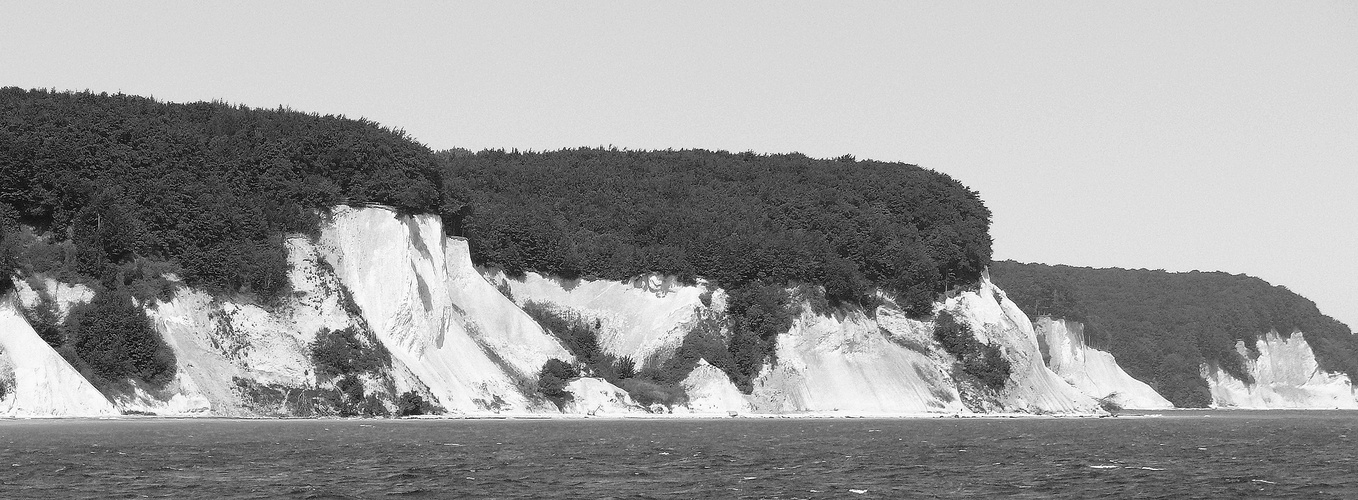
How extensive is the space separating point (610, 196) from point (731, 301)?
15.0 m

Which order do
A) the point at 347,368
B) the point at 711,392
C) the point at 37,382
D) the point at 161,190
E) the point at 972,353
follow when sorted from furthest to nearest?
1. the point at 972,353
2. the point at 711,392
3. the point at 161,190
4. the point at 347,368
5. the point at 37,382

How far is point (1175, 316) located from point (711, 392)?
4129 inches

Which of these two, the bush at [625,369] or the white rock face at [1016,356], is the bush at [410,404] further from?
the white rock face at [1016,356]

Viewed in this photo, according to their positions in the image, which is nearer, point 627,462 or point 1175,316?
point 627,462

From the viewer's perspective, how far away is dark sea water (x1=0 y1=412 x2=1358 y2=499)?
36.1 meters

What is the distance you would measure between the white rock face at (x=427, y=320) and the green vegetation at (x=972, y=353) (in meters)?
27.5

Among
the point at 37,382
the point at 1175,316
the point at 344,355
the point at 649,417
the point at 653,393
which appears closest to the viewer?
the point at 37,382

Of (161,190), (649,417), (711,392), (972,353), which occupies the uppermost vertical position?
(161,190)

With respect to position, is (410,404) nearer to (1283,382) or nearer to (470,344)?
(470,344)

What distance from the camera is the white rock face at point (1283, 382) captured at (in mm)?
169125

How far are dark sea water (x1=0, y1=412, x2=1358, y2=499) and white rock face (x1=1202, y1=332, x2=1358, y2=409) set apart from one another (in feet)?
348

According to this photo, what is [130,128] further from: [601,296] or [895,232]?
[895,232]

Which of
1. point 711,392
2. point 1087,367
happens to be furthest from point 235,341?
point 1087,367

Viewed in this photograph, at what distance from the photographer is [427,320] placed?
268 feet
